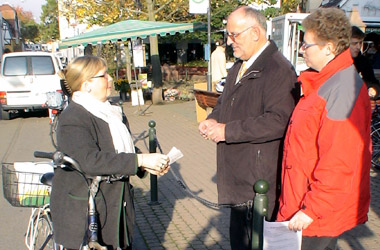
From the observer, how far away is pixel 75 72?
2701 mm

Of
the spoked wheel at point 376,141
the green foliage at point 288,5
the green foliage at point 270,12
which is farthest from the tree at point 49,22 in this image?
the spoked wheel at point 376,141

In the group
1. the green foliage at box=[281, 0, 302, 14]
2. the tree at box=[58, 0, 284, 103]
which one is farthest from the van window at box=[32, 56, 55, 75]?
the green foliage at box=[281, 0, 302, 14]

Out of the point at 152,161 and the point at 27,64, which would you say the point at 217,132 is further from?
the point at 27,64

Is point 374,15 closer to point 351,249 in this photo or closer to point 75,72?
point 351,249

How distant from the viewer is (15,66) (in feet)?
44.3

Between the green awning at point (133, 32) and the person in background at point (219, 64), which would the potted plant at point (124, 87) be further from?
the person in background at point (219, 64)

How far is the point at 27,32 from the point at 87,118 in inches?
3736

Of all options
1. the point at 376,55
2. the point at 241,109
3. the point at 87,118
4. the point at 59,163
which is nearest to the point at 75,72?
the point at 87,118

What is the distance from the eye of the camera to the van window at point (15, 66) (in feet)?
43.9

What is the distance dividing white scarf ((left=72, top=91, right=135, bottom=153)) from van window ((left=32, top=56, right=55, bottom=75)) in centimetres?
1154

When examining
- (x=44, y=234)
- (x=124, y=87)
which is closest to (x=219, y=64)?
(x=124, y=87)

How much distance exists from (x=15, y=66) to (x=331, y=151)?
13.1 m

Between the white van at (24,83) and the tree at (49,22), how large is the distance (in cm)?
7306

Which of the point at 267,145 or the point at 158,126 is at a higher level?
the point at 267,145
